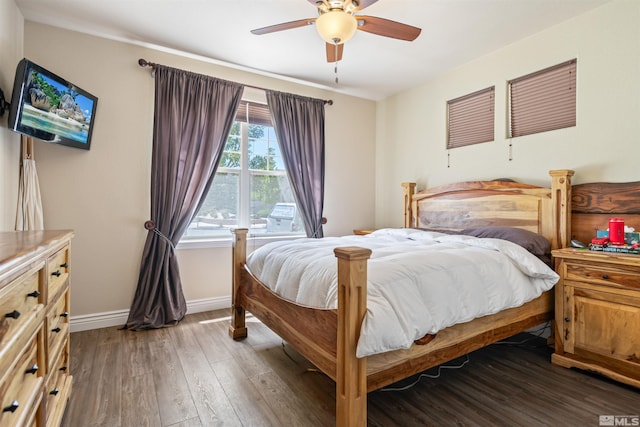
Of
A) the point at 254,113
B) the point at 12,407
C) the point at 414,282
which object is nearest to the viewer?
the point at 12,407

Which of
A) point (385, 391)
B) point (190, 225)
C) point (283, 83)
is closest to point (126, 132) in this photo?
point (190, 225)

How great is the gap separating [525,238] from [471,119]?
1519 millimetres

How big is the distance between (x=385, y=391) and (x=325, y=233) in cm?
242

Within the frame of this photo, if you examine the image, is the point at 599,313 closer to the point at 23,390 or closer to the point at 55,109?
the point at 23,390

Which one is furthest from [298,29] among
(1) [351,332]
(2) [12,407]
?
(2) [12,407]

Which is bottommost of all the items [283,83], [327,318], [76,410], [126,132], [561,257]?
[76,410]

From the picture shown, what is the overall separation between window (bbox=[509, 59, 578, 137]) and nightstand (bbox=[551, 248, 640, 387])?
4.01 feet

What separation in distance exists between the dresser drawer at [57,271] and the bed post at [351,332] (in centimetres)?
123

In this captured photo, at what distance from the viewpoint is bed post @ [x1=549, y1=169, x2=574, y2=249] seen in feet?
8.24

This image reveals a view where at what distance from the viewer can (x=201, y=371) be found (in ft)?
7.05

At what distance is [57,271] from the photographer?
1493mm

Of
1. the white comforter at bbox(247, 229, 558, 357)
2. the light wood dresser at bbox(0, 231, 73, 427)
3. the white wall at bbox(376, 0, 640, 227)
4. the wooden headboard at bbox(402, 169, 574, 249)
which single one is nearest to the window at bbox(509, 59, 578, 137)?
the white wall at bbox(376, 0, 640, 227)

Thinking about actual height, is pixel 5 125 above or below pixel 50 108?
below

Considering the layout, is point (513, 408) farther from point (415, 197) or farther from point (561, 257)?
point (415, 197)
